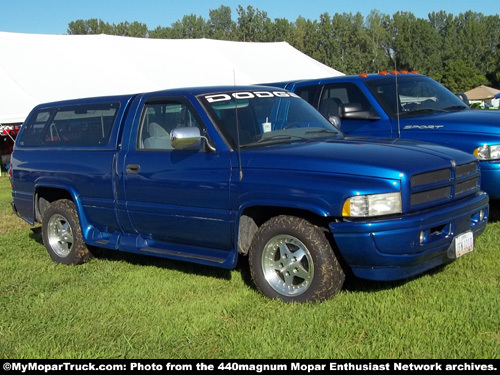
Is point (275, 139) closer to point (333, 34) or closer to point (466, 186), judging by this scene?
point (466, 186)

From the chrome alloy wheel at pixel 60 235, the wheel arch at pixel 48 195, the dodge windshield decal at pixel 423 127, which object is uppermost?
the dodge windshield decal at pixel 423 127

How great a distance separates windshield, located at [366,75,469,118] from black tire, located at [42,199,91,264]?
A: 3900 mm

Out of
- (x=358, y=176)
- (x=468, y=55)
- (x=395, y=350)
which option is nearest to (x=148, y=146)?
(x=358, y=176)

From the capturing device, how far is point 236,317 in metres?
4.44

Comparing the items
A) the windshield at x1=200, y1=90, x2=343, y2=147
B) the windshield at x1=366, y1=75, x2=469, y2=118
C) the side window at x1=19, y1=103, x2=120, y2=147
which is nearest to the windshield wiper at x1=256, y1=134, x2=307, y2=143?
the windshield at x1=200, y1=90, x2=343, y2=147

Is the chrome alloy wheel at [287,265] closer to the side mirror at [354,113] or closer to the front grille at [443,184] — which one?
the front grille at [443,184]

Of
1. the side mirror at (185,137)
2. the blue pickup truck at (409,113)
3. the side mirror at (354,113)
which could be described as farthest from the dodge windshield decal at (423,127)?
the side mirror at (185,137)

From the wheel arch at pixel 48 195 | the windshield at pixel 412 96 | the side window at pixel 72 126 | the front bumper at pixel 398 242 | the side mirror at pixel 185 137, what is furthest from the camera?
the windshield at pixel 412 96

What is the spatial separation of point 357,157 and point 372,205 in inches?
16.7

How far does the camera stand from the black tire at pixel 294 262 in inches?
173

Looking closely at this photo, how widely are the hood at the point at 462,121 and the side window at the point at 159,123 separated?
2.95 meters

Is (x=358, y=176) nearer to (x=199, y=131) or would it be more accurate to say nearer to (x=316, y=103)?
(x=199, y=131)

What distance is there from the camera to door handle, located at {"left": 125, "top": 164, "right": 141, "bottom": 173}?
5430mm

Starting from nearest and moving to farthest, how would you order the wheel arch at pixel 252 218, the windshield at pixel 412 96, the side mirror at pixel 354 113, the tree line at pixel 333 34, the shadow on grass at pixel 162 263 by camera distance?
the wheel arch at pixel 252 218 < the shadow on grass at pixel 162 263 < the side mirror at pixel 354 113 < the windshield at pixel 412 96 < the tree line at pixel 333 34
